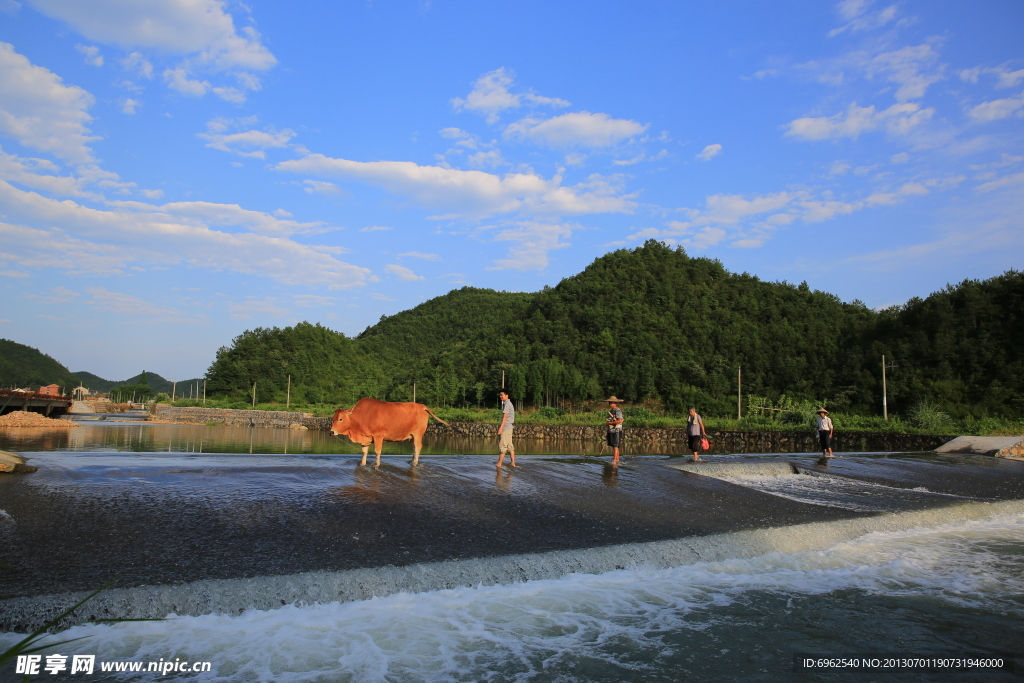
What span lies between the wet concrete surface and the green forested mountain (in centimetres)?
4284

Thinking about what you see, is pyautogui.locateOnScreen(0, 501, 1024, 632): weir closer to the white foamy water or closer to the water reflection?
the white foamy water

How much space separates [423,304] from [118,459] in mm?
151081

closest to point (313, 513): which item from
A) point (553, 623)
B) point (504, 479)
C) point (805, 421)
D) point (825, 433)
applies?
point (553, 623)

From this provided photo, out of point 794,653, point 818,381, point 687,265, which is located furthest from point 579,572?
point 687,265

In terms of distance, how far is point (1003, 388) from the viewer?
4569 centimetres

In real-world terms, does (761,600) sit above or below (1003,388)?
below

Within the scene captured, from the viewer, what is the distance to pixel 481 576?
260 inches

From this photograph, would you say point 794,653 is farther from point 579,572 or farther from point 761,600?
point 579,572

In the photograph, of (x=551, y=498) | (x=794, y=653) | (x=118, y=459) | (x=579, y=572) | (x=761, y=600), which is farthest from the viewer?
(x=118, y=459)

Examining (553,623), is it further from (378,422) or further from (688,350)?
(688,350)

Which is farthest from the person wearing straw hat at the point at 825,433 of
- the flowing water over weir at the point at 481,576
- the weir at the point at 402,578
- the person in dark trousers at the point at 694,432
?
the weir at the point at 402,578

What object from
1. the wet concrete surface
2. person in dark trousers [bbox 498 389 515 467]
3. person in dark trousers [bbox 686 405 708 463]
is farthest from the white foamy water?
person in dark trousers [bbox 686 405 708 463]

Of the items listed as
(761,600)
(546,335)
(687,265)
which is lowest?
(761,600)

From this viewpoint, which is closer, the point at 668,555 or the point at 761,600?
the point at 761,600
